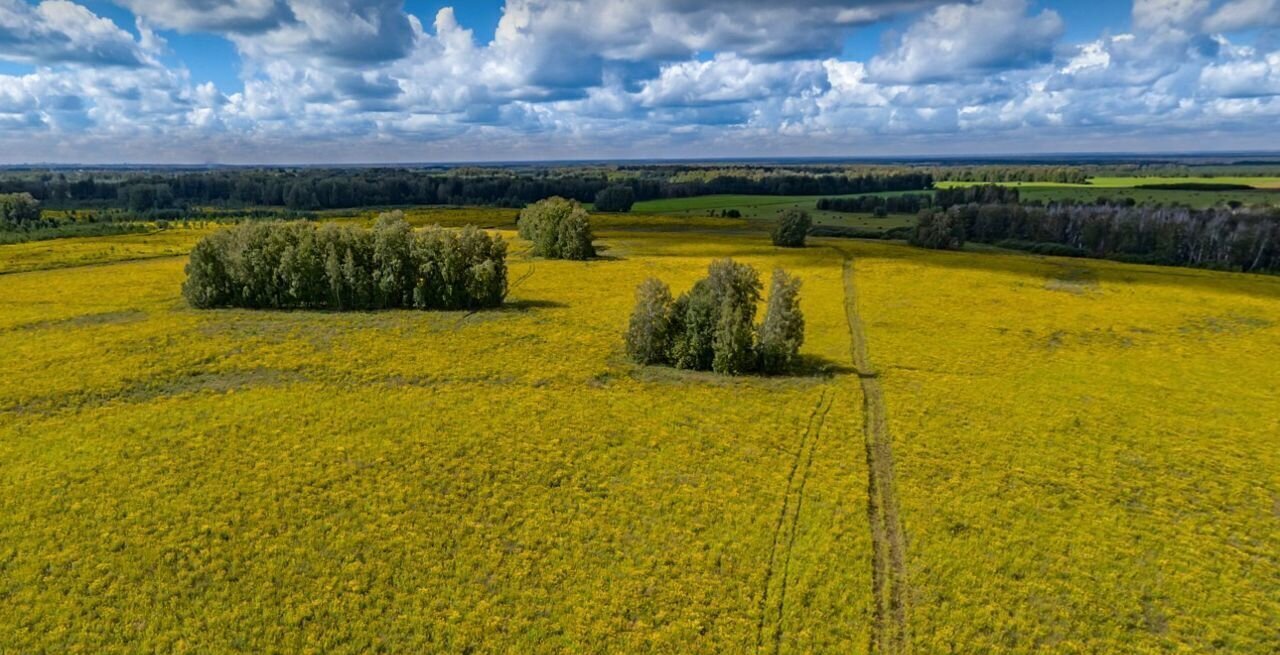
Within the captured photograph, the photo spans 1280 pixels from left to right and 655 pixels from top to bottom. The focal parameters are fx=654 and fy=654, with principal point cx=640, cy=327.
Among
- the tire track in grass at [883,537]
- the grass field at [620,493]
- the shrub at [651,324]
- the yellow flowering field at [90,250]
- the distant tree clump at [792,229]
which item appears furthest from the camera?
the distant tree clump at [792,229]

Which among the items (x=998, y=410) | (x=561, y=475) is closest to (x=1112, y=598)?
(x=998, y=410)

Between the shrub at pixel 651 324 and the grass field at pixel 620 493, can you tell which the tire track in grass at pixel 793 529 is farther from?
the shrub at pixel 651 324

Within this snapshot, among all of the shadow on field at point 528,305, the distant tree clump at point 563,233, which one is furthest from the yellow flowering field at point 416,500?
the distant tree clump at point 563,233

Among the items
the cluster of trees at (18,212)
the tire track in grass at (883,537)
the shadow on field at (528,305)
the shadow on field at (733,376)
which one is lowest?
the tire track in grass at (883,537)

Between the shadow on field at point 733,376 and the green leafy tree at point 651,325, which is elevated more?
the green leafy tree at point 651,325

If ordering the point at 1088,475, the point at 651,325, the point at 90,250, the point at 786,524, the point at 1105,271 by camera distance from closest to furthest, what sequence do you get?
the point at 786,524 → the point at 1088,475 → the point at 651,325 → the point at 1105,271 → the point at 90,250

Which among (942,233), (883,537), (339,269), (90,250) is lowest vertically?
(883,537)

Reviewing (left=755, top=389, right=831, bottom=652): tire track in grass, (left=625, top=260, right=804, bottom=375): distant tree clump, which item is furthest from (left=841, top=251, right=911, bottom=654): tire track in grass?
(left=625, top=260, right=804, bottom=375): distant tree clump

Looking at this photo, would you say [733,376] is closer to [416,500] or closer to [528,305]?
[416,500]

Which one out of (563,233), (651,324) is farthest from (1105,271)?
(563,233)
